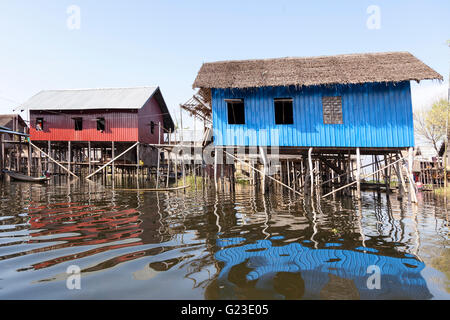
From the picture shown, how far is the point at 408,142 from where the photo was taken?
32.3 ft

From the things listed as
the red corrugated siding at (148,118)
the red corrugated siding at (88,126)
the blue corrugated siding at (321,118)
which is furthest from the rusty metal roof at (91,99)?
the blue corrugated siding at (321,118)

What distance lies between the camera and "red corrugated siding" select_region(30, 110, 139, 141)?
1841 cm

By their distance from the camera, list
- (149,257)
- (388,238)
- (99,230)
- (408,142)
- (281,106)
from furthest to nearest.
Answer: (281,106) < (408,142) < (99,230) < (388,238) < (149,257)

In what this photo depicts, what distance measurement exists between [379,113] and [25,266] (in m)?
12.0

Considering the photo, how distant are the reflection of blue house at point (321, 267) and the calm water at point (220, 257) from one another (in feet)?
0.04

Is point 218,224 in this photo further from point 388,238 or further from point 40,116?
point 40,116

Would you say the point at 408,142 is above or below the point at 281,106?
below

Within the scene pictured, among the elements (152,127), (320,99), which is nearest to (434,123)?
(320,99)

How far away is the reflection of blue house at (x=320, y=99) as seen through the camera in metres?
9.88

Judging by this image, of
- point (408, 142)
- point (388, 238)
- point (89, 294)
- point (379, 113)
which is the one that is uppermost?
point (379, 113)

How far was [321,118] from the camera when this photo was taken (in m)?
10.4

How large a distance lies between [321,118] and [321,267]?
29.2 ft

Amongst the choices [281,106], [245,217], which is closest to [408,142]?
[281,106]

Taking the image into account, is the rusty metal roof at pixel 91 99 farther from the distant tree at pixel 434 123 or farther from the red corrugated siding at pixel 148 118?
the distant tree at pixel 434 123
